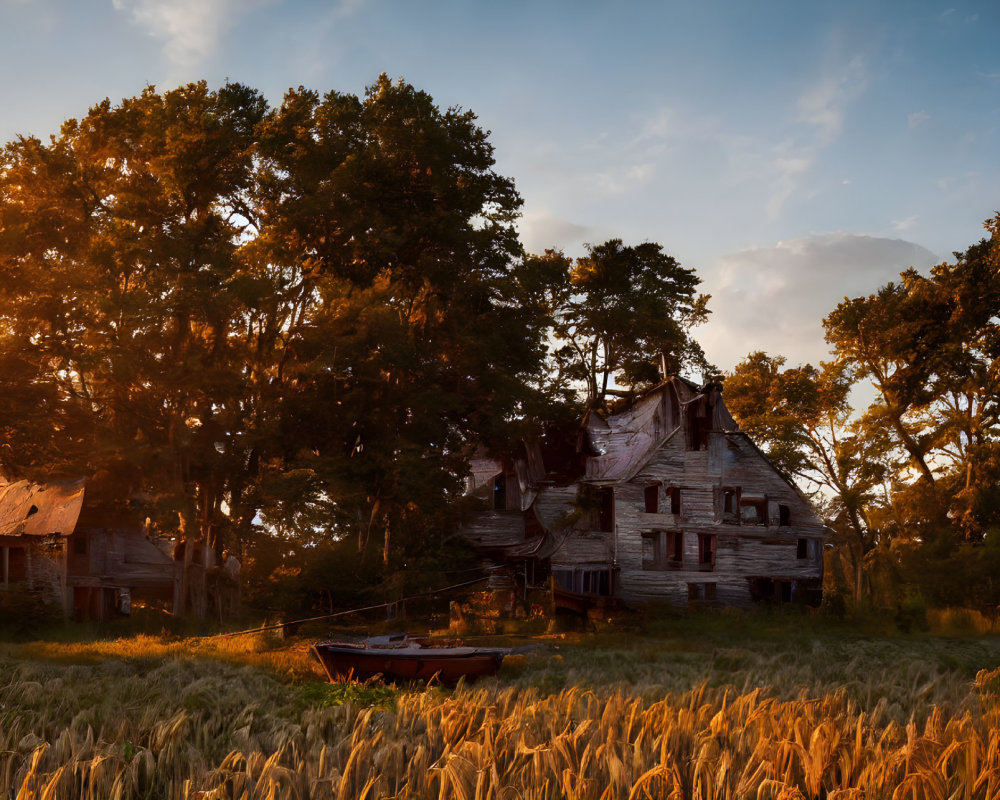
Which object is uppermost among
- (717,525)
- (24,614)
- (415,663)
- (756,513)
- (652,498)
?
(652,498)

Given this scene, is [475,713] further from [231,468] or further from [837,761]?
[231,468]

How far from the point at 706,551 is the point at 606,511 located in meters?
5.20

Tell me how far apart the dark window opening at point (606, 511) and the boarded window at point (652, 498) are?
165 centimetres

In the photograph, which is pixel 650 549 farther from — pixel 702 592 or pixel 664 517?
pixel 702 592

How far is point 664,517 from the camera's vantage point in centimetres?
4350

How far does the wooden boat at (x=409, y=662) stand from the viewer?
19234mm

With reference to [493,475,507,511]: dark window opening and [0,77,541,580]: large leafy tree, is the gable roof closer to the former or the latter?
[0,77,541,580]: large leafy tree

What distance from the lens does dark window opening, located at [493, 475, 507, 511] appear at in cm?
4881

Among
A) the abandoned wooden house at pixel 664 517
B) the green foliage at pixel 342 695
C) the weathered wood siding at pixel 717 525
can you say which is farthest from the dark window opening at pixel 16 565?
the green foliage at pixel 342 695

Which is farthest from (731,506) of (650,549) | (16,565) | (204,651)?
(16,565)

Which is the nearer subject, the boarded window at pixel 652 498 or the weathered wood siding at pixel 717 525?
the weathered wood siding at pixel 717 525

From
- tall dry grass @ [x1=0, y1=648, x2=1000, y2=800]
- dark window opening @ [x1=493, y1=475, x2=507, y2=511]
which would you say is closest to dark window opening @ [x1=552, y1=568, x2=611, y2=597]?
dark window opening @ [x1=493, y1=475, x2=507, y2=511]

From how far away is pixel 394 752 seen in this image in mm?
6457

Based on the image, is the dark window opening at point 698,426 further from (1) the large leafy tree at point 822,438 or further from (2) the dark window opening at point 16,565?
(2) the dark window opening at point 16,565
